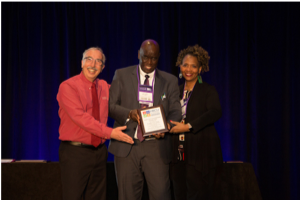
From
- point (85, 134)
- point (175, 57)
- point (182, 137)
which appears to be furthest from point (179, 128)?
point (175, 57)

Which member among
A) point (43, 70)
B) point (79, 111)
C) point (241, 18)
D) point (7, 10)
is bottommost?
point (79, 111)

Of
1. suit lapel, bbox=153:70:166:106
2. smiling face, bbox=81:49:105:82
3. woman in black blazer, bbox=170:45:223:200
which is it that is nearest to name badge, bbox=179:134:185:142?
woman in black blazer, bbox=170:45:223:200

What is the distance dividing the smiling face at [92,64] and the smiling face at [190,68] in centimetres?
101

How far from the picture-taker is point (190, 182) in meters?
2.43

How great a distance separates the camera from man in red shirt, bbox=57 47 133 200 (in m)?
2.21

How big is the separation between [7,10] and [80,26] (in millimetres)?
1424

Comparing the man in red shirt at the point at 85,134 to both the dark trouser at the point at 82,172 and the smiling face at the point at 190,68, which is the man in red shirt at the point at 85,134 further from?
the smiling face at the point at 190,68

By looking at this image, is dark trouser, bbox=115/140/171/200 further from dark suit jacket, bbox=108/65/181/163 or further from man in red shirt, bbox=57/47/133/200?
man in red shirt, bbox=57/47/133/200

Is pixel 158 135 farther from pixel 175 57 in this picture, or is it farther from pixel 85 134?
pixel 175 57

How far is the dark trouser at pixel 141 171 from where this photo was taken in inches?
83.4

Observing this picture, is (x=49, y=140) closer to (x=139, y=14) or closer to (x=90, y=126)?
(x=90, y=126)

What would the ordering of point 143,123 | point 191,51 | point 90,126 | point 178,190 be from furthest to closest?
point 191,51
point 178,190
point 90,126
point 143,123

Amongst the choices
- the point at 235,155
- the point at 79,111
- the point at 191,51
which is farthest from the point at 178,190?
the point at 235,155

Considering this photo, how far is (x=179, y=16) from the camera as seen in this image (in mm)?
4086
